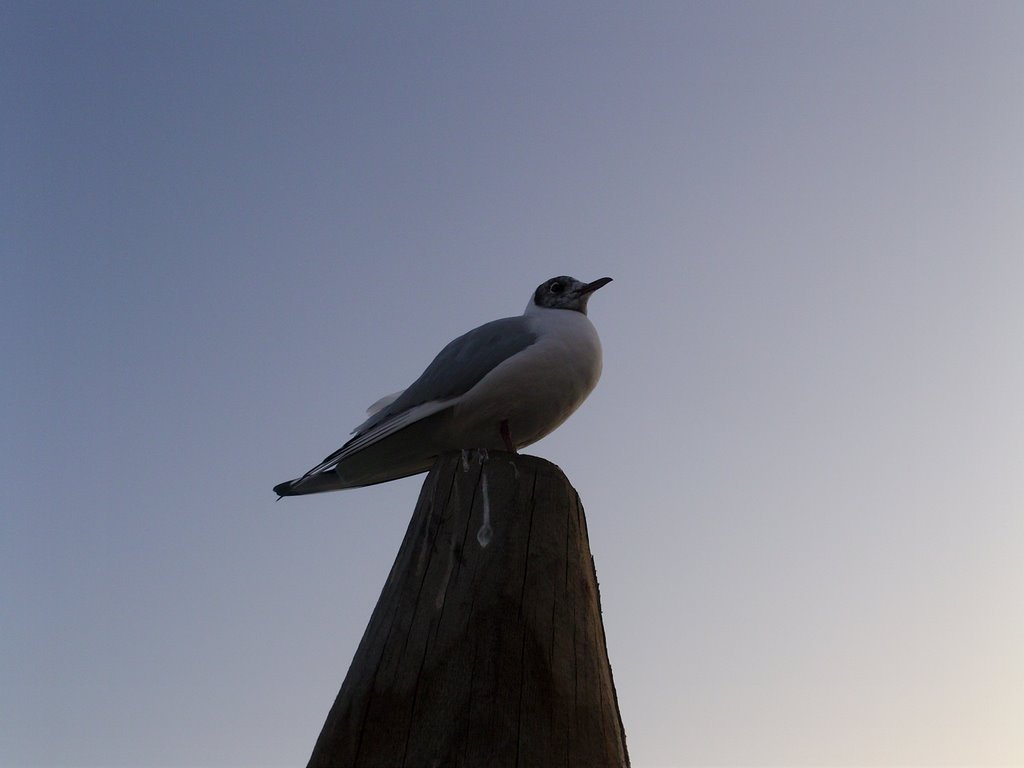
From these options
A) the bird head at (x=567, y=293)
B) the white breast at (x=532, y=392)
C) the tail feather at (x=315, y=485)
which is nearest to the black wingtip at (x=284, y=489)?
the tail feather at (x=315, y=485)

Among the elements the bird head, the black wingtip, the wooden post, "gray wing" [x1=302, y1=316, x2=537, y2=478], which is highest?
the bird head

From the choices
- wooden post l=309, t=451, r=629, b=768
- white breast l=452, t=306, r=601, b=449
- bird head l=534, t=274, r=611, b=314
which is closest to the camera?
wooden post l=309, t=451, r=629, b=768

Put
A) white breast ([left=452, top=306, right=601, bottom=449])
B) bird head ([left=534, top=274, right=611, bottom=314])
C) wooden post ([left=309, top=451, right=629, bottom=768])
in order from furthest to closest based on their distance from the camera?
bird head ([left=534, top=274, right=611, bottom=314]), white breast ([left=452, top=306, right=601, bottom=449]), wooden post ([left=309, top=451, right=629, bottom=768])

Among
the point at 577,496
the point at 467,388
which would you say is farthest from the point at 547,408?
the point at 577,496

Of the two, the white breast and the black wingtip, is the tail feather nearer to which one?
the black wingtip

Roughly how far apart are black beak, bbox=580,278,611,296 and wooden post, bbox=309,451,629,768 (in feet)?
9.79

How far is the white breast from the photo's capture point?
445cm

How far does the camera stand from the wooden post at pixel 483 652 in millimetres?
2254

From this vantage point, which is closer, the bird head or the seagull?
the seagull

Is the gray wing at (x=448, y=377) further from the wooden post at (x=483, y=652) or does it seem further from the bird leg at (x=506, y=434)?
the wooden post at (x=483, y=652)

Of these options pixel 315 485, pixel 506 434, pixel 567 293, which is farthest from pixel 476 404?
pixel 567 293

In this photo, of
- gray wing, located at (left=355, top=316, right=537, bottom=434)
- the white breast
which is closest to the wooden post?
the white breast

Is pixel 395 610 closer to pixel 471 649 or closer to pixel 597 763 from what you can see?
pixel 471 649

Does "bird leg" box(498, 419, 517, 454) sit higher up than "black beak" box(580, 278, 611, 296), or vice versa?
"black beak" box(580, 278, 611, 296)
